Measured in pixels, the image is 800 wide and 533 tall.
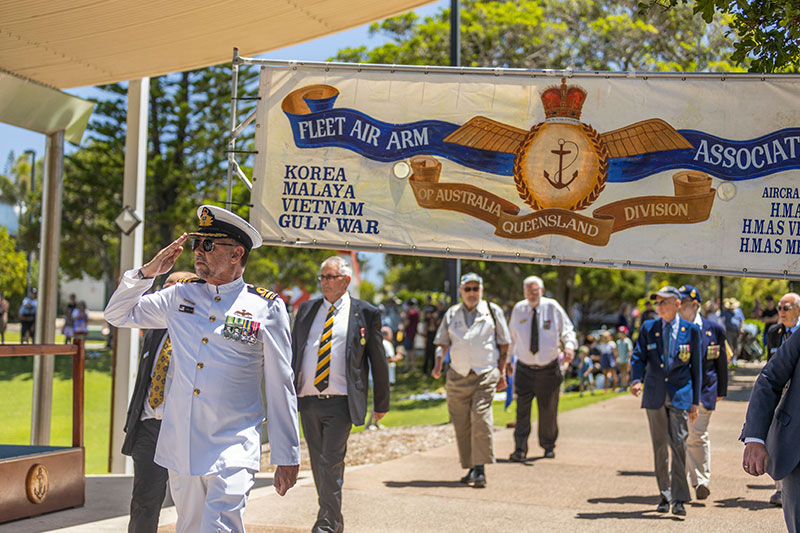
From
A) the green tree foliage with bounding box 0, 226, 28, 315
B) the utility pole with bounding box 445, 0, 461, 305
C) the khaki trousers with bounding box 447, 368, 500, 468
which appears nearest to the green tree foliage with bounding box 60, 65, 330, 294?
the green tree foliage with bounding box 0, 226, 28, 315

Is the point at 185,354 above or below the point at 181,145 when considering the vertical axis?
below

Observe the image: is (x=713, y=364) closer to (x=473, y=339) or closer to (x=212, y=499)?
(x=473, y=339)

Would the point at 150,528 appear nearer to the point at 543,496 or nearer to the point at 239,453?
the point at 239,453

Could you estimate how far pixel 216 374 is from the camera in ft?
14.4

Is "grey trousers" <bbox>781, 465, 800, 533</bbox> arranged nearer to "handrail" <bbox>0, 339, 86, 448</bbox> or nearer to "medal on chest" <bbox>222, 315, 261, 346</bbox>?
"medal on chest" <bbox>222, 315, 261, 346</bbox>

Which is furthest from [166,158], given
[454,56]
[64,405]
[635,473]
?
[635,473]

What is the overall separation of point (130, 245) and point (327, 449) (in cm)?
480

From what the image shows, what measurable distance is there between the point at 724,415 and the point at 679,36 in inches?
497

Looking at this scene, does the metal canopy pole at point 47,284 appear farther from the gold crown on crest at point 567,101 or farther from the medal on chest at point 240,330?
the medal on chest at point 240,330

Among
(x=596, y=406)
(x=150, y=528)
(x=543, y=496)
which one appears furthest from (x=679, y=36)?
(x=150, y=528)

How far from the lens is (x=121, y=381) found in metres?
10.5

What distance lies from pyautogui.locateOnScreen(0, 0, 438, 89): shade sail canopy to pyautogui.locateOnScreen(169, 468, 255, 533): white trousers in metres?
4.91

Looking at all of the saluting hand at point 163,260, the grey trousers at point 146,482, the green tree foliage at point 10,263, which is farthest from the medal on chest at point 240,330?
the green tree foliage at point 10,263

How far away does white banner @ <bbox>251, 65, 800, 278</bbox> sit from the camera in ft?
23.1
